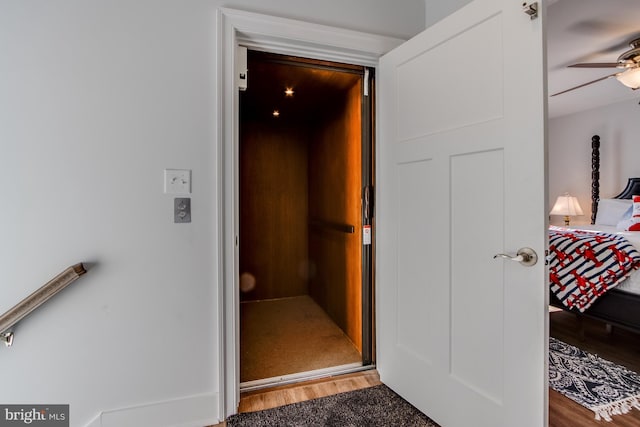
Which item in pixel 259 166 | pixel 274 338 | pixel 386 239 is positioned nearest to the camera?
pixel 386 239

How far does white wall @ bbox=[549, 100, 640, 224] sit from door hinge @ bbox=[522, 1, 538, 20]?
171 inches

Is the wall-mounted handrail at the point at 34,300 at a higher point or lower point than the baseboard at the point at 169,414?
higher

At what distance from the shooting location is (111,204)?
1531 mm

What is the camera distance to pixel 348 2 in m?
1.89

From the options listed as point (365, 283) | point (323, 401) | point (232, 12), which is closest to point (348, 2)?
point (232, 12)

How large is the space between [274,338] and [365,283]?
106cm

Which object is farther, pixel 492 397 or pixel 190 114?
pixel 190 114

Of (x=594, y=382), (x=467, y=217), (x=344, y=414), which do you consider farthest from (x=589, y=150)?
(x=344, y=414)

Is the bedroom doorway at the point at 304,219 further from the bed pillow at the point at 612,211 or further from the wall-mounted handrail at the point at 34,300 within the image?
the bed pillow at the point at 612,211

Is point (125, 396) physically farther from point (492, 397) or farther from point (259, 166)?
point (259, 166)

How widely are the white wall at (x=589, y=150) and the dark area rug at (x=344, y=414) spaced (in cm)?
456

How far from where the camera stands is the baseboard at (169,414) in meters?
1.53
